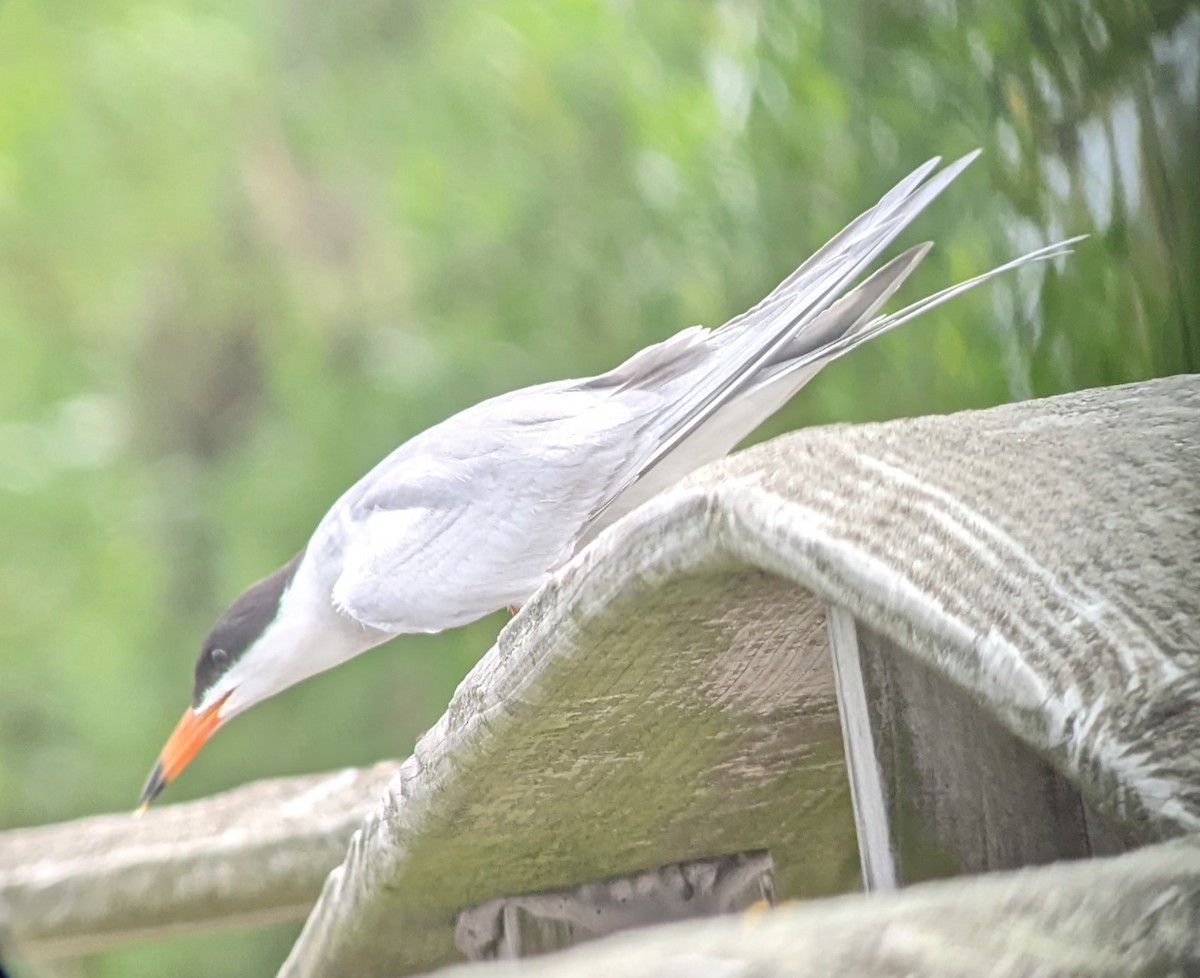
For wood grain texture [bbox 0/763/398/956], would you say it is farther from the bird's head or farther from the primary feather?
the primary feather

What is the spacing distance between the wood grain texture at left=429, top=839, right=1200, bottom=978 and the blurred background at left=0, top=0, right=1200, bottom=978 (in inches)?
21.0

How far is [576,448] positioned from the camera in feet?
3.32

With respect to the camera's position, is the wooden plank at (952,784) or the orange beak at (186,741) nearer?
the wooden plank at (952,784)

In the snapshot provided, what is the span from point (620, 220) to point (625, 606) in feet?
2.72

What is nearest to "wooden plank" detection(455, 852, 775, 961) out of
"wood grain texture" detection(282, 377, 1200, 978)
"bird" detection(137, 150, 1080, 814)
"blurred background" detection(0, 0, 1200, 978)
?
"wood grain texture" detection(282, 377, 1200, 978)

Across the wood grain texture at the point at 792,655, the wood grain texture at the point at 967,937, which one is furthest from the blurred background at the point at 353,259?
the wood grain texture at the point at 967,937

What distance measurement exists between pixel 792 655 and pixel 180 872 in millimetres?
629

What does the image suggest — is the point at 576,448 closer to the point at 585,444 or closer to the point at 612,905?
the point at 585,444

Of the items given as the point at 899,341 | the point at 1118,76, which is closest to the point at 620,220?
the point at 899,341

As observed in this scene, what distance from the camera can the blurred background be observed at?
1.02 metres

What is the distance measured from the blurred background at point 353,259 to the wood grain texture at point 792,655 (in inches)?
12.4

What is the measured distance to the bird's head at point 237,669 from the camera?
1.20 m

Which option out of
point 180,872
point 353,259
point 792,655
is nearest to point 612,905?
point 792,655

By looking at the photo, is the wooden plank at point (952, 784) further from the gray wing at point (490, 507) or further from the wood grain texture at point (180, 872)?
the wood grain texture at point (180, 872)
